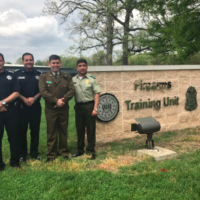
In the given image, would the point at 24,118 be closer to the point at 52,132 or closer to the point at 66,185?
the point at 52,132

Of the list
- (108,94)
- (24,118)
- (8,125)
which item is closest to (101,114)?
(108,94)

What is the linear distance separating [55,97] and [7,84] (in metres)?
0.80

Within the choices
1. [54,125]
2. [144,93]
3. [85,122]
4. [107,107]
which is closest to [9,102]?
[54,125]

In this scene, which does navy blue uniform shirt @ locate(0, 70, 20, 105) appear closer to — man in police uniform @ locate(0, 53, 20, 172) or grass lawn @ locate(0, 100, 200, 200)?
man in police uniform @ locate(0, 53, 20, 172)

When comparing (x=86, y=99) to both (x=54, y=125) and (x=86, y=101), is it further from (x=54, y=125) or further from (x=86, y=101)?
(x=54, y=125)

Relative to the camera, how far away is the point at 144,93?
5.96 metres

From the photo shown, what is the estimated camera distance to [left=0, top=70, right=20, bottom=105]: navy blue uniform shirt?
367 cm

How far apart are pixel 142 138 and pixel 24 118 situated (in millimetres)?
2936

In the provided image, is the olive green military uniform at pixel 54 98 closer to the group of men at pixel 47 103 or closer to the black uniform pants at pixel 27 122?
the group of men at pixel 47 103

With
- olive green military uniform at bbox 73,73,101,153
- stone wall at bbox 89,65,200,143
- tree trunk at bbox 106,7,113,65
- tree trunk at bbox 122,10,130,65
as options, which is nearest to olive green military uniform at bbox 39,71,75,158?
olive green military uniform at bbox 73,73,101,153

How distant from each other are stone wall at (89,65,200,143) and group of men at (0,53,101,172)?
93 cm

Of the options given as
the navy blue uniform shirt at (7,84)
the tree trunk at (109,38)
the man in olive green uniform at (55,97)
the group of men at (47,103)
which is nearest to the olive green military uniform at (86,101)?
the group of men at (47,103)

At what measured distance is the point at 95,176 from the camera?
11.2ft

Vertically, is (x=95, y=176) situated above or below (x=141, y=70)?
below
